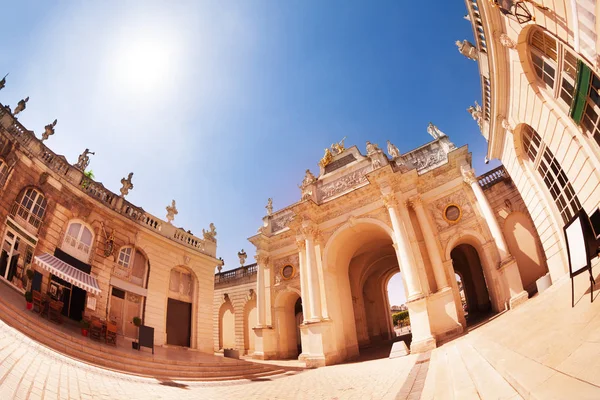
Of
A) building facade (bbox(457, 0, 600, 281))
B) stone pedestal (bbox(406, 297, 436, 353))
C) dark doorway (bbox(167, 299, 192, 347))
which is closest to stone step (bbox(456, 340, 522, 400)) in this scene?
building facade (bbox(457, 0, 600, 281))

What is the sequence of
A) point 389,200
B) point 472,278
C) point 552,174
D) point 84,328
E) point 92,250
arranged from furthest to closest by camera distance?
point 472,278 < point 389,200 < point 92,250 < point 84,328 < point 552,174

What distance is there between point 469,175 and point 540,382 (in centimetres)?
1602

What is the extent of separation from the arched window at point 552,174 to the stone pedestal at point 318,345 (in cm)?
1207

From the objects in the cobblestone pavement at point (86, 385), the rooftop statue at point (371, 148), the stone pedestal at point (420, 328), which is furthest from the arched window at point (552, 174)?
the rooftop statue at point (371, 148)

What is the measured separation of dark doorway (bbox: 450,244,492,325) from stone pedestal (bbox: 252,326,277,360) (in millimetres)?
14498

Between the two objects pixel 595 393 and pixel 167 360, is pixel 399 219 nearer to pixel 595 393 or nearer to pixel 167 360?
pixel 167 360

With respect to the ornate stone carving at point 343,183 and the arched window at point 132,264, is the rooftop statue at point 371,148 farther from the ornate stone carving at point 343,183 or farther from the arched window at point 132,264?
the arched window at point 132,264

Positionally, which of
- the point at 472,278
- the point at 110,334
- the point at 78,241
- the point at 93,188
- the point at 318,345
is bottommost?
the point at 318,345

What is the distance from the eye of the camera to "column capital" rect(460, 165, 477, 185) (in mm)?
15920

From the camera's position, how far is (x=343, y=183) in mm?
20688

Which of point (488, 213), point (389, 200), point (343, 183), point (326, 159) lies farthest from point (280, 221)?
point (488, 213)

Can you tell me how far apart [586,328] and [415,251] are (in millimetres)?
12580

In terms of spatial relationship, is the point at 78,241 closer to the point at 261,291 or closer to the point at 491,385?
the point at 261,291

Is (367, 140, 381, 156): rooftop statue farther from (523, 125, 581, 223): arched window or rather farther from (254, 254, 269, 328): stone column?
(254, 254, 269, 328): stone column
